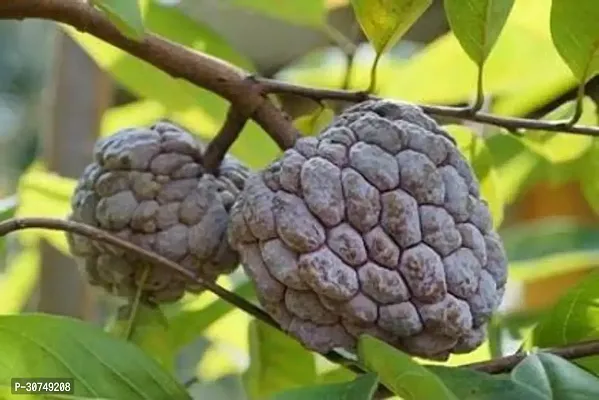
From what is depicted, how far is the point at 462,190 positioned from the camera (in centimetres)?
76

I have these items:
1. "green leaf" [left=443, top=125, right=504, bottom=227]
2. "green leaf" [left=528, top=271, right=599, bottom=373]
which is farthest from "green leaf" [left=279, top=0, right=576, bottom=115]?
"green leaf" [left=528, top=271, right=599, bottom=373]

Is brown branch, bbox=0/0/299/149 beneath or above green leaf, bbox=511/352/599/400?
above

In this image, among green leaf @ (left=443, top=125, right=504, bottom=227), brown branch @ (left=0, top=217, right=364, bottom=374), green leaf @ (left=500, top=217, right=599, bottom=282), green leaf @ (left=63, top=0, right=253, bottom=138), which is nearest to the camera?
brown branch @ (left=0, top=217, right=364, bottom=374)

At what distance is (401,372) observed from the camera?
2.02 feet

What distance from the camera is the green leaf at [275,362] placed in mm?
1002

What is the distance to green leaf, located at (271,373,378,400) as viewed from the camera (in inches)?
25.1

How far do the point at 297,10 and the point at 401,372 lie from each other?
692mm

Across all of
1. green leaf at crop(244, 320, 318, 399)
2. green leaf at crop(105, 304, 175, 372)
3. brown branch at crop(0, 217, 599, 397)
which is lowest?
green leaf at crop(244, 320, 318, 399)

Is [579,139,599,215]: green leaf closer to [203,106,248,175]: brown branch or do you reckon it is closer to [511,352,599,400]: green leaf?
[203,106,248,175]: brown branch

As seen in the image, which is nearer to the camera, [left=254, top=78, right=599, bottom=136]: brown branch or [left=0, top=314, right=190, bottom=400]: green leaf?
[left=0, top=314, right=190, bottom=400]: green leaf

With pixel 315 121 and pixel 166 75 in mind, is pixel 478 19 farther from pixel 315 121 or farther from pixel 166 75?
pixel 166 75

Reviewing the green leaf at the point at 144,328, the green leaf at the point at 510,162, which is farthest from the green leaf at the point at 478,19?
the green leaf at the point at 510,162

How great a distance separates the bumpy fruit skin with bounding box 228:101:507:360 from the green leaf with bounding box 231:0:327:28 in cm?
48

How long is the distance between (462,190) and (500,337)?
0.29 m
